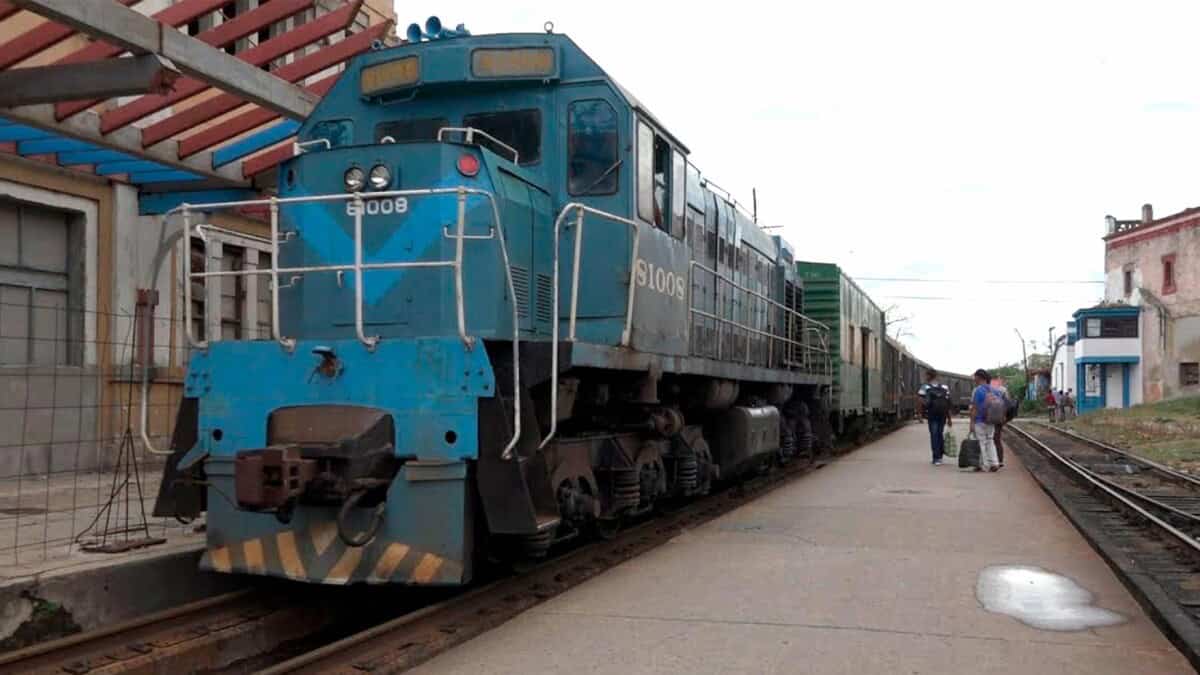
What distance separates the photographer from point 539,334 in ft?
22.9

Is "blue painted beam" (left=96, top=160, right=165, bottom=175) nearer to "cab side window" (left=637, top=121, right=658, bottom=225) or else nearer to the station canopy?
the station canopy

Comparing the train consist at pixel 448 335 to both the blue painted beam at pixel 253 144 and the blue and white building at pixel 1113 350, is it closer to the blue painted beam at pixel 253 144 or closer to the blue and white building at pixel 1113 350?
the blue painted beam at pixel 253 144

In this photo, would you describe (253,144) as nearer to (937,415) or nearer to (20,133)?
(20,133)

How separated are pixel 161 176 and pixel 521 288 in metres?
6.76

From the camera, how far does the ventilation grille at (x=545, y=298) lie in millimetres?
7035

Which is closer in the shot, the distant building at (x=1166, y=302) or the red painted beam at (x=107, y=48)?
the red painted beam at (x=107, y=48)

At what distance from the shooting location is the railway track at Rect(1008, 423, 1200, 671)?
6.13m

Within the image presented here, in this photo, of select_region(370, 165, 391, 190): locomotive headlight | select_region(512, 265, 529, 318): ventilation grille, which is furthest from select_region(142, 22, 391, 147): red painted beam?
select_region(512, 265, 529, 318): ventilation grille

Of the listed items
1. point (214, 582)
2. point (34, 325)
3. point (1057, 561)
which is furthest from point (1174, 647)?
point (34, 325)

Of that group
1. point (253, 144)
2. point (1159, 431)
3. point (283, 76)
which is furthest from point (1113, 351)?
point (283, 76)

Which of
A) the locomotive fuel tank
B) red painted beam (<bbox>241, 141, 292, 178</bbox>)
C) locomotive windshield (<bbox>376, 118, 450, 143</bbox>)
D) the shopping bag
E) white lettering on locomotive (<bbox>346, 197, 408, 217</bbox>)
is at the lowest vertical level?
the shopping bag

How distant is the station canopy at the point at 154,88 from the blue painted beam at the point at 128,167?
0.04 ft

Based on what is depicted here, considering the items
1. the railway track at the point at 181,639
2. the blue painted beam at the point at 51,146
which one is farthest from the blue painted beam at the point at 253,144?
the railway track at the point at 181,639

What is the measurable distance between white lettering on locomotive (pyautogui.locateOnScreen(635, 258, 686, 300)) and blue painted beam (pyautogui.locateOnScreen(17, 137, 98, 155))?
5.89 meters
